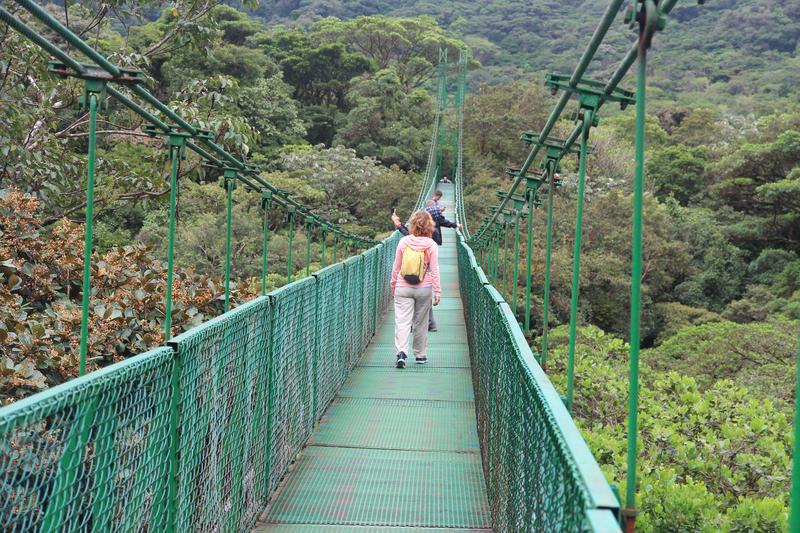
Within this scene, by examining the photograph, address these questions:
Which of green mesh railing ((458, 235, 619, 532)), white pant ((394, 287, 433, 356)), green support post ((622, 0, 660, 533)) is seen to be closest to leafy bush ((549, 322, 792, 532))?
green mesh railing ((458, 235, 619, 532))

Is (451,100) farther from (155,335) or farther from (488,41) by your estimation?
(155,335)

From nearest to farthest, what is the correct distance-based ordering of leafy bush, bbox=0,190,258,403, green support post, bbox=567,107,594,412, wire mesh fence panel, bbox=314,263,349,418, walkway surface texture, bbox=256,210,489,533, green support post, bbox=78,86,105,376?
1. green support post, bbox=78,86,105,376
2. green support post, bbox=567,107,594,412
3. walkway surface texture, bbox=256,210,489,533
4. leafy bush, bbox=0,190,258,403
5. wire mesh fence panel, bbox=314,263,349,418

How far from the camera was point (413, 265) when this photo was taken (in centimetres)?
525

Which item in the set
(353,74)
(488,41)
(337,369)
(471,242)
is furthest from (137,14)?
(488,41)

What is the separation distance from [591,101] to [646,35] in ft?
2.44

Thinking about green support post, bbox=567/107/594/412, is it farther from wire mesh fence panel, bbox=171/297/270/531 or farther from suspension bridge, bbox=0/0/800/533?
wire mesh fence panel, bbox=171/297/270/531

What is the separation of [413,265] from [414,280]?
0.12m

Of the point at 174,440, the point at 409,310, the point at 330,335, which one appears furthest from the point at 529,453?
the point at 409,310

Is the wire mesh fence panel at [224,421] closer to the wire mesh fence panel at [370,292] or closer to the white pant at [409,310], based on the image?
the white pant at [409,310]

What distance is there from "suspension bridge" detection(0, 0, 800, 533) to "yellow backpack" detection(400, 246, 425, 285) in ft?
1.18

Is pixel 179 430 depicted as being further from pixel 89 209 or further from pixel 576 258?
pixel 576 258

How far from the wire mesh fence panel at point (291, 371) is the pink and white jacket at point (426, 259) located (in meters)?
1.43

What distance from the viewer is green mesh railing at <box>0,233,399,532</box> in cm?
136

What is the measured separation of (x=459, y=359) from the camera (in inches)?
239
